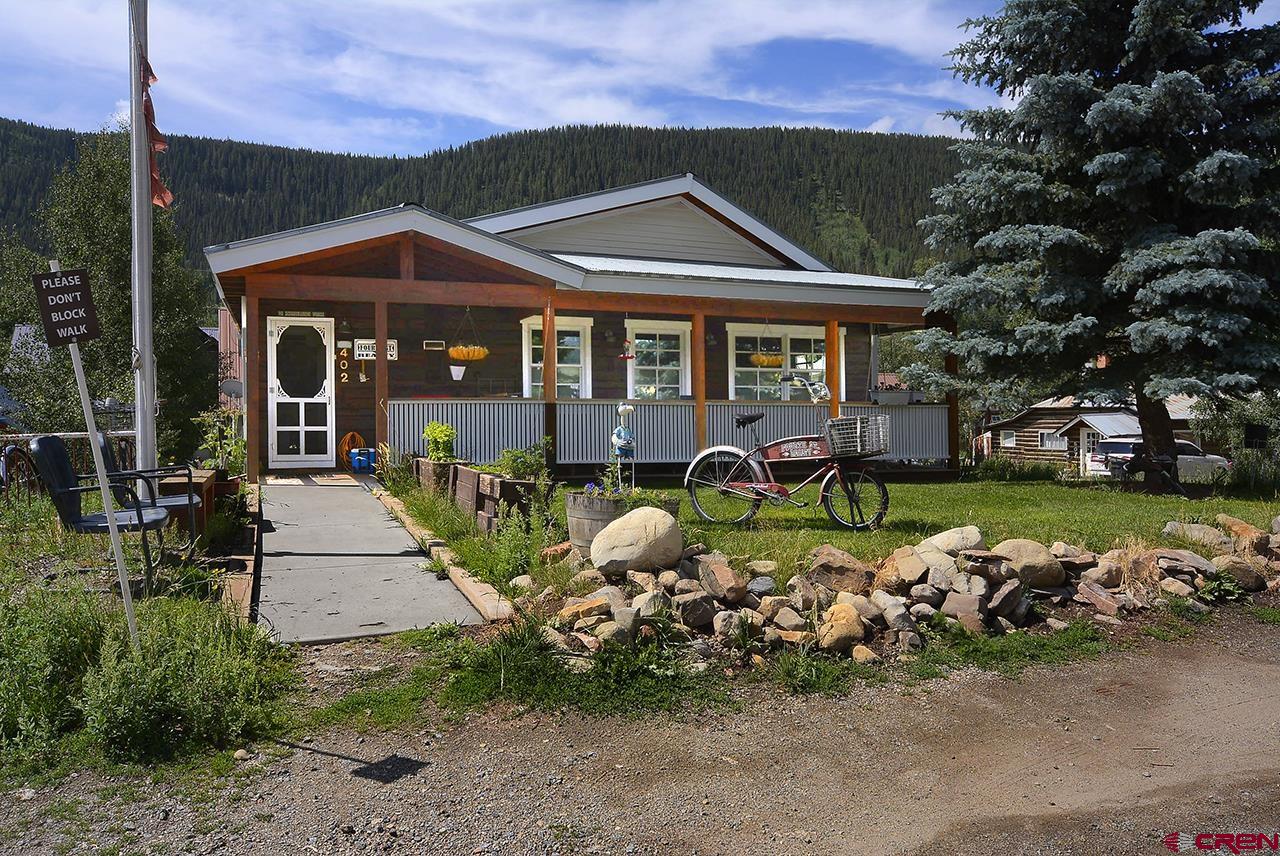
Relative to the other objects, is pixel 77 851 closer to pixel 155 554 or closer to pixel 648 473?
pixel 155 554

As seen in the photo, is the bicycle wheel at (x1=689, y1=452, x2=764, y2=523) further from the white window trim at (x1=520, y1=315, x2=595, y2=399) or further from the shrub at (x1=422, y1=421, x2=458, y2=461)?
the white window trim at (x1=520, y1=315, x2=595, y2=399)

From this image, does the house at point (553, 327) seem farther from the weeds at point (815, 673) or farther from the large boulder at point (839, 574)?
the weeds at point (815, 673)

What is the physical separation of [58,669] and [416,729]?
62.6 inches

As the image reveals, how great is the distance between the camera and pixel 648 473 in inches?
558

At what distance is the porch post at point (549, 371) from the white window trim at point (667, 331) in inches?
123

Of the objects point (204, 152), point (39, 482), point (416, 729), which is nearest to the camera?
point (416, 729)

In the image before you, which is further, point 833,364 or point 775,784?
point 833,364

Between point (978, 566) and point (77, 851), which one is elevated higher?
point (978, 566)

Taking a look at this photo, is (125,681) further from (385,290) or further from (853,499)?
(385,290)

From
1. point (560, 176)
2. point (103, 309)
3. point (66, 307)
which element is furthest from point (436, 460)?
point (560, 176)

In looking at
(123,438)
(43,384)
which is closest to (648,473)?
(123,438)

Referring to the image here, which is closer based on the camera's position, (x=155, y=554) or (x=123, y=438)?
(x=155, y=554)

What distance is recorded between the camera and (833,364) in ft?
46.7

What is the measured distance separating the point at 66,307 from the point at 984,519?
7.51 meters
